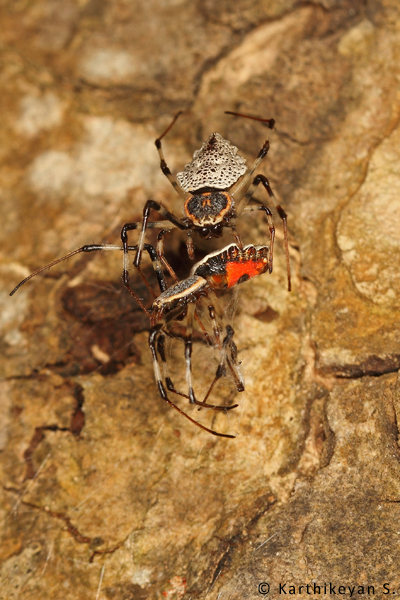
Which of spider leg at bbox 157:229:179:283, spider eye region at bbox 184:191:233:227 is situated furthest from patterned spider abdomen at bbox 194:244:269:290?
spider eye region at bbox 184:191:233:227

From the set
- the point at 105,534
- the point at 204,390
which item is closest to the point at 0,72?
the point at 204,390

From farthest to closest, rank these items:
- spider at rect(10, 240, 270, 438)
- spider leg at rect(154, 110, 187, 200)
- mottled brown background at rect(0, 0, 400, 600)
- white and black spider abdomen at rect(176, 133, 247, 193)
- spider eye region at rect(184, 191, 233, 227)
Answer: spider leg at rect(154, 110, 187, 200) → white and black spider abdomen at rect(176, 133, 247, 193) → spider eye region at rect(184, 191, 233, 227) → spider at rect(10, 240, 270, 438) → mottled brown background at rect(0, 0, 400, 600)

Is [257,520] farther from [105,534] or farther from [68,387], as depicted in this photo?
[68,387]

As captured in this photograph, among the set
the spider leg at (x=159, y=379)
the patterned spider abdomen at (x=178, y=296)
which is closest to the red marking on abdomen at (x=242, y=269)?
the patterned spider abdomen at (x=178, y=296)

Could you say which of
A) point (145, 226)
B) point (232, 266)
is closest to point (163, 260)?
point (145, 226)

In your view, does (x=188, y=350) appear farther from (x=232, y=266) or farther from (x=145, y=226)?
(x=145, y=226)

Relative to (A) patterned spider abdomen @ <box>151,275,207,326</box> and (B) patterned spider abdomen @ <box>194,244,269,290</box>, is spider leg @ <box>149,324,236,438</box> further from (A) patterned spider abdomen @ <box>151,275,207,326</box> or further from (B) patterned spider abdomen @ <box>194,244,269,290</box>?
(B) patterned spider abdomen @ <box>194,244,269,290</box>
